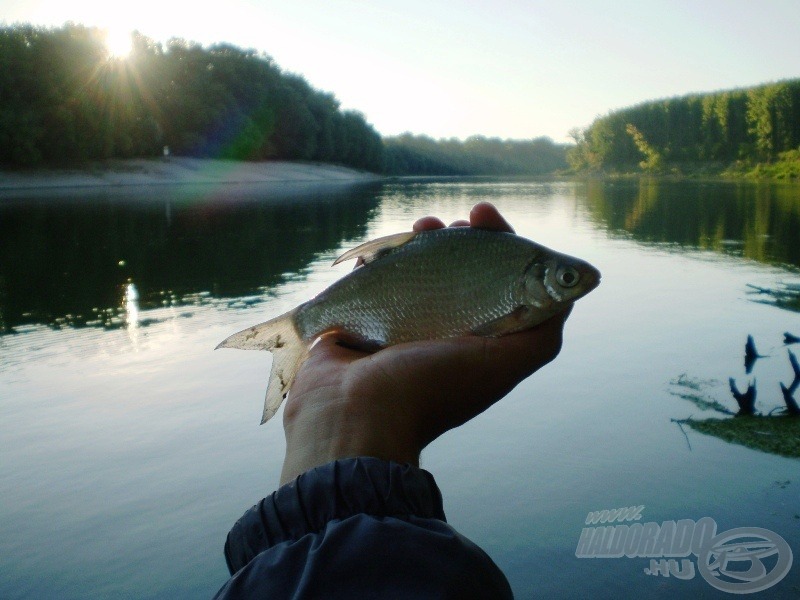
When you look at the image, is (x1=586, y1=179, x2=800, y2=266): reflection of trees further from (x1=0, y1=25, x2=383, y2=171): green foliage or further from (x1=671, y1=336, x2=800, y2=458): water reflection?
(x1=0, y1=25, x2=383, y2=171): green foliage

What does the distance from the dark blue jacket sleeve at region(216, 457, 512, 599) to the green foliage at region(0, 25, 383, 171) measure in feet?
236

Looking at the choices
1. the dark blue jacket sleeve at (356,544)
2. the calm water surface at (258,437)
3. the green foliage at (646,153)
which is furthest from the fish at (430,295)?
the green foliage at (646,153)

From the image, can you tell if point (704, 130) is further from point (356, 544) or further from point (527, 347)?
point (356, 544)

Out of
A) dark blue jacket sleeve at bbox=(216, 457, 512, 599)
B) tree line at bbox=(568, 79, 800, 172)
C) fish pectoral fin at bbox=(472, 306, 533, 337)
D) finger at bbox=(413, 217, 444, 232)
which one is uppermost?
tree line at bbox=(568, 79, 800, 172)

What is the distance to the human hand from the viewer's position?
260 cm

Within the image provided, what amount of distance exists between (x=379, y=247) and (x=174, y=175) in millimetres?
91445

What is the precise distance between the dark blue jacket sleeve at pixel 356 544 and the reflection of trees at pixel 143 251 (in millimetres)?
17074

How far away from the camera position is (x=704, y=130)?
15862 centimetres

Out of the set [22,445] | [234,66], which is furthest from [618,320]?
[234,66]

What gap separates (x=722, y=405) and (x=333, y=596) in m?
10.8

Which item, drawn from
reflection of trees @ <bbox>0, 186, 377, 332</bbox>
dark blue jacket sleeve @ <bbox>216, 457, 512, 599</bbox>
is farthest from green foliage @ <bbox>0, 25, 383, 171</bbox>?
dark blue jacket sleeve @ <bbox>216, 457, 512, 599</bbox>

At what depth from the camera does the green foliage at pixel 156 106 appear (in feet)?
233

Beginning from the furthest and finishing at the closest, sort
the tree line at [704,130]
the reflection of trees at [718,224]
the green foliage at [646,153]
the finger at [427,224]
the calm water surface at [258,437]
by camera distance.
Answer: the green foliage at [646,153] → the tree line at [704,130] → the reflection of trees at [718,224] → the calm water surface at [258,437] → the finger at [427,224]

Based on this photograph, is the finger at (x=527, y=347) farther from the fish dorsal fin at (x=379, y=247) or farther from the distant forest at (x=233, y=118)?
the distant forest at (x=233, y=118)
